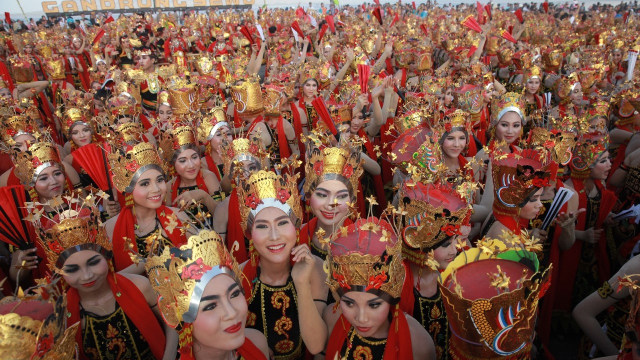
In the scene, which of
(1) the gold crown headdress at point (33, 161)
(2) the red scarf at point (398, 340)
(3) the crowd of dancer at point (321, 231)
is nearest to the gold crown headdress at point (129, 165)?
(3) the crowd of dancer at point (321, 231)

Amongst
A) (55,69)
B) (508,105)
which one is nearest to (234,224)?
(508,105)

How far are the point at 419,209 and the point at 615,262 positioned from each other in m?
2.89

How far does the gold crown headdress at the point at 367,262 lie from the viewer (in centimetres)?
221

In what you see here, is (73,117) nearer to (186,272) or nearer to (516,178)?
(186,272)

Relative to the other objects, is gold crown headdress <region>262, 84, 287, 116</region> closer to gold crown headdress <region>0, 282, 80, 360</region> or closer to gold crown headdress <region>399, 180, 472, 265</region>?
gold crown headdress <region>399, 180, 472, 265</region>

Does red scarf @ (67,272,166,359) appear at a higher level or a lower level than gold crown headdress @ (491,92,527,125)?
lower

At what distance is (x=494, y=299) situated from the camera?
1.76m

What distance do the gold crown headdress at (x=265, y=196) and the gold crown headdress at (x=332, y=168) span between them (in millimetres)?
445

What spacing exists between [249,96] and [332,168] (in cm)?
319

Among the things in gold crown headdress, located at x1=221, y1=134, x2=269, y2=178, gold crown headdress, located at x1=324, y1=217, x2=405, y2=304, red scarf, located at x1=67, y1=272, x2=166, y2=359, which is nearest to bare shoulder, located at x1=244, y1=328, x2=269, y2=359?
gold crown headdress, located at x1=324, y1=217, x2=405, y2=304

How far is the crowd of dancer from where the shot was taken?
6.99ft

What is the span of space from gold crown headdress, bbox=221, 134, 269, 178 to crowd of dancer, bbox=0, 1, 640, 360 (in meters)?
0.03

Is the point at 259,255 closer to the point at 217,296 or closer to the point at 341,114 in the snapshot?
the point at 217,296

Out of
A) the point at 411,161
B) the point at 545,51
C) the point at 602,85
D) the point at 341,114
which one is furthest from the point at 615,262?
the point at 545,51
